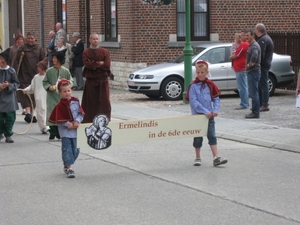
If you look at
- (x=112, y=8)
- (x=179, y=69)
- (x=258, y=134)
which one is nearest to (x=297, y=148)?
(x=258, y=134)

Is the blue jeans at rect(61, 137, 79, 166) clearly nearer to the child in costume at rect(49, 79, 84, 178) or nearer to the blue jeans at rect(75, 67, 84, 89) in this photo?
the child in costume at rect(49, 79, 84, 178)

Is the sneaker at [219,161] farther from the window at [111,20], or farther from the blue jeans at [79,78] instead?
the window at [111,20]

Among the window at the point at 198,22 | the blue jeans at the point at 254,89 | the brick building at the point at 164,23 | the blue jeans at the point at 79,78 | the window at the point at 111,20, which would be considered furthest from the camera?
the window at the point at 111,20

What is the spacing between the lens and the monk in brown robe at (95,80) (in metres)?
12.2

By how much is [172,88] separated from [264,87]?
3.70m

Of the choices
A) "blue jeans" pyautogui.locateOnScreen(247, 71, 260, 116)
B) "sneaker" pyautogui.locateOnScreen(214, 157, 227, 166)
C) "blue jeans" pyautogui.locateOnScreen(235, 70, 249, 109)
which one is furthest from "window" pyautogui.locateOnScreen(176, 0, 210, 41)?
"sneaker" pyautogui.locateOnScreen(214, 157, 227, 166)

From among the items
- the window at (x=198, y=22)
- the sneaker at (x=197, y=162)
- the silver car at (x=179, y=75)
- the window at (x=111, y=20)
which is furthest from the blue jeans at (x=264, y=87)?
the window at (x=111, y=20)

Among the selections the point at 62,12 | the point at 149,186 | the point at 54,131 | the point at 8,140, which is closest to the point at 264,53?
the point at 54,131

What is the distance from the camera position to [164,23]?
22.0m

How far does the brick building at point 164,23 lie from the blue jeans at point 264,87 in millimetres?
6864

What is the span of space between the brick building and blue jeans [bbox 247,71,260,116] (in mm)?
7531

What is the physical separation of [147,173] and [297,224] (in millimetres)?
3035

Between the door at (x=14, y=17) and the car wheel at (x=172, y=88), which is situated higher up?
the door at (x=14, y=17)

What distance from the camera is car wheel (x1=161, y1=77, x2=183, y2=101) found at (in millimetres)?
18609
